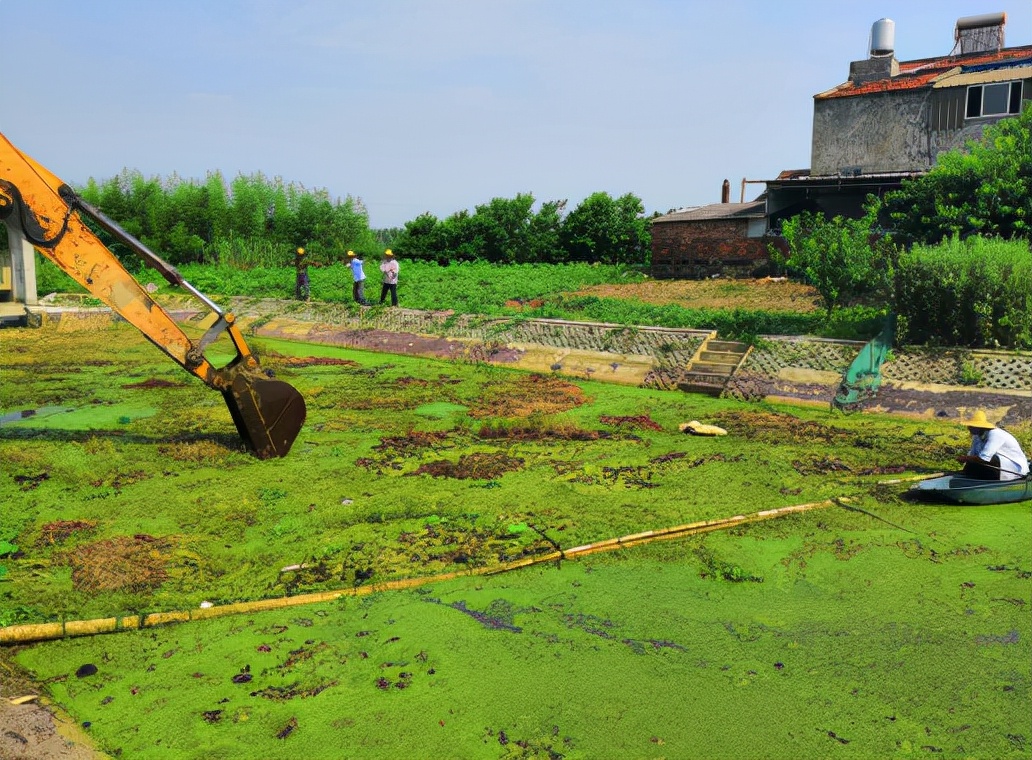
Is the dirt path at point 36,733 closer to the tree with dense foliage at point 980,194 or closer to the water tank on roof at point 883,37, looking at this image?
the tree with dense foliage at point 980,194

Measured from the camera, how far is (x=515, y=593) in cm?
641

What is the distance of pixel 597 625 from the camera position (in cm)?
594

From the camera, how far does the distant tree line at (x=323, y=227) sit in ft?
101

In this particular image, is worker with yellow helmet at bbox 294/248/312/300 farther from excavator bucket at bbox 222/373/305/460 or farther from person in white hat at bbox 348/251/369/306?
excavator bucket at bbox 222/373/305/460

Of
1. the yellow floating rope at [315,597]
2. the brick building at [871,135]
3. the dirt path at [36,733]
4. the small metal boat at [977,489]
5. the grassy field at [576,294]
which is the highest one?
the brick building at [871,135]

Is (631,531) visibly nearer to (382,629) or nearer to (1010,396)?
(382,629)

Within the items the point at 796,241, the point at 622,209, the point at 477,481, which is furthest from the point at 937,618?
the point at 622,209

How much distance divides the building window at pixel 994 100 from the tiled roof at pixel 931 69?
0.77 metres

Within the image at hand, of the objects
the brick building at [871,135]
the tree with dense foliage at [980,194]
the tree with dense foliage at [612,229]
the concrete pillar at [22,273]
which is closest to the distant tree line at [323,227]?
the tree with dense foliage at [612,229]

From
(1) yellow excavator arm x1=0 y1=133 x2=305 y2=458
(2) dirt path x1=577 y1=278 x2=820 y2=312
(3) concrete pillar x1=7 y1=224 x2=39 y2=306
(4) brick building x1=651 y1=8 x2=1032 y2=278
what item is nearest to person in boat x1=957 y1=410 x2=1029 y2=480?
(1) yellow excavator arm x1=0 y1=133 x2=305 y2=458

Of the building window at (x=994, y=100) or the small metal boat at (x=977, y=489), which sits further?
the building window at (x=994, y=100)

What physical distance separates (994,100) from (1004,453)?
860 inches

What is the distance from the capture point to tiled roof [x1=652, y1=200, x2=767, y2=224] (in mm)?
27453

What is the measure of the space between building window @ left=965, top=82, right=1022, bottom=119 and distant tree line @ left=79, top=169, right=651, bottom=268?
11.3 m
